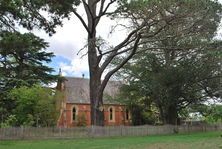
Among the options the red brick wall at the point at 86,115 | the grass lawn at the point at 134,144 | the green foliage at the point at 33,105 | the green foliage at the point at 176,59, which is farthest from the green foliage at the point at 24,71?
the grass lawn at the point at 134,144

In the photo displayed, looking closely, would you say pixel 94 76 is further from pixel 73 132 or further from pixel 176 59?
pixel 176 59

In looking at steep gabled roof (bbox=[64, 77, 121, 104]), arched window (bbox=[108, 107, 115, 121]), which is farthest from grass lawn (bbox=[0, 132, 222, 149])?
arched window (bbox=[108, 107, 115, 121])

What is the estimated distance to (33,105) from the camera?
43344 mm

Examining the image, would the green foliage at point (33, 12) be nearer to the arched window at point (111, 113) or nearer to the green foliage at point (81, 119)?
the green foliage at point (81, 119)

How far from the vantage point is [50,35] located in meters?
20.1

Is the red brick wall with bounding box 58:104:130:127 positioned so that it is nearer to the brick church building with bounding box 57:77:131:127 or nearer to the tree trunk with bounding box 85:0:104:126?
the brick church building with bounding box 57:77:131:127

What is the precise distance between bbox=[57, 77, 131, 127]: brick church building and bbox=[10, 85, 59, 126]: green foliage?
21.0 meters

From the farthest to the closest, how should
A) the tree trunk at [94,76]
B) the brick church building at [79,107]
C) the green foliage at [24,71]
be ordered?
the brick church building at [79,107] → the green foliage at [24,71] → the tree trunk at [94,76]

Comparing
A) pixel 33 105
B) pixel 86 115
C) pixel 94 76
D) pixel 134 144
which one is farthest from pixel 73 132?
pixel 86 115

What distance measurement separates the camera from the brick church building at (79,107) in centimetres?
6700

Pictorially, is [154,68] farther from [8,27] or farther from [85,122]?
[8,27]

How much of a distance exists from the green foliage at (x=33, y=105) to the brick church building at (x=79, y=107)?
2099cm

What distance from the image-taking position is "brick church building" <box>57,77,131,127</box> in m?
67.0

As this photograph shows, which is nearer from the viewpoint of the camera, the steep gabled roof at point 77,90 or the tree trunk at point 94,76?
the tree trunk at point 94,76
